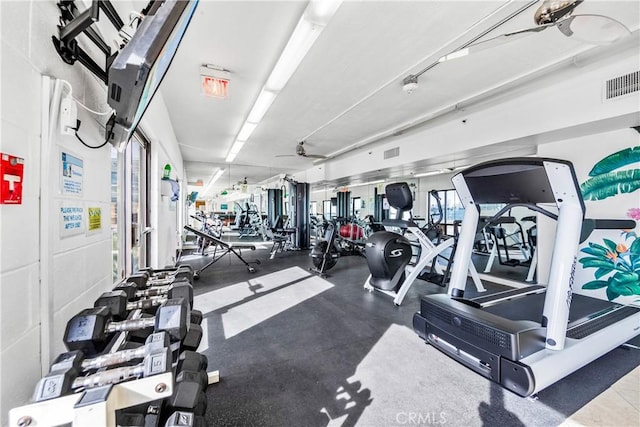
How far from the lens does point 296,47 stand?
8.63 feet

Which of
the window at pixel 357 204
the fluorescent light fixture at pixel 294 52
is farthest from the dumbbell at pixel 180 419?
the window at pixel 357 204

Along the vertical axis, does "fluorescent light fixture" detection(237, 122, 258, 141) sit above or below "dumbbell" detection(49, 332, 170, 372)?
above

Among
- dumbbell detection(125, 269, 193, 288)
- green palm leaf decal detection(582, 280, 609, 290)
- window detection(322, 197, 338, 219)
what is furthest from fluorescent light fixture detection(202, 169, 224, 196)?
green palm leaf decal detection(582, 280, 609, 290)

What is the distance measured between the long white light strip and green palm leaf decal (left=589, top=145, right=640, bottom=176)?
4100mm

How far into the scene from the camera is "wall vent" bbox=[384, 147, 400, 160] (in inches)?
243

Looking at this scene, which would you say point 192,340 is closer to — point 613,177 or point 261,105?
point 261,105

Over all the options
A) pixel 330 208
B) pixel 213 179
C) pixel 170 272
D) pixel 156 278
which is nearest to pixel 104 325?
pixel 156 278

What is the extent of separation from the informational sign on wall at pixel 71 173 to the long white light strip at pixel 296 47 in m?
2.04

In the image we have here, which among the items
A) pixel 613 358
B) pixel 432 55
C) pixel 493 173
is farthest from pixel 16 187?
pixel 613 358

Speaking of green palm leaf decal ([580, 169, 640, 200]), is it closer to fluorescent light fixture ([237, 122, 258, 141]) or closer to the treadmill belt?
the treadmill belt

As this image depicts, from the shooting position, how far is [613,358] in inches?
92.7

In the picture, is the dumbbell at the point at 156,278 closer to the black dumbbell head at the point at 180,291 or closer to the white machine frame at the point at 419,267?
the black dumbbell head at the point at 180,291

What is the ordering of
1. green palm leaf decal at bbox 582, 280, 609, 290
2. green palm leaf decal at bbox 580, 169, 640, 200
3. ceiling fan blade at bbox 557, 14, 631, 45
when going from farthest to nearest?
1. green palm leaf decal at bbox 582, 280, 609, 290
2. green palm leaf decal at bbox 580, 169, 640, 200
3. ceiling fan blade at bbox 557, 14, 631, 45

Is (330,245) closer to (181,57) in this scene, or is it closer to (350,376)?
(350,376)
